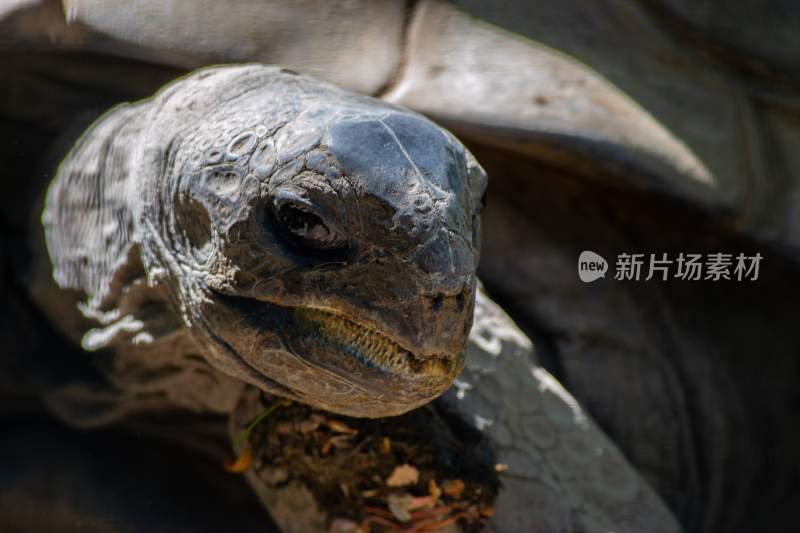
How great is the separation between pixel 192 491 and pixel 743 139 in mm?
1759

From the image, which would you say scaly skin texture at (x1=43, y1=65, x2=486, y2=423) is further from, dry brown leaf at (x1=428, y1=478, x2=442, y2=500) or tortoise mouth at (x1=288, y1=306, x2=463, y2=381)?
dry brown leaf at (x1=428, y1=478, x2=442, y2=500)

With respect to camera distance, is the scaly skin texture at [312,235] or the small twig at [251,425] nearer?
the scaly skin texture at [312,235]

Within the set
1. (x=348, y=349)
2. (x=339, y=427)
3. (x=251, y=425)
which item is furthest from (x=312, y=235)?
(x=251, y=425)

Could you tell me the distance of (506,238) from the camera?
2633 millimetres

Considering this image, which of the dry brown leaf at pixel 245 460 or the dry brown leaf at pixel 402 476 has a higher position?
the dry brown leaf at pixel 402 476

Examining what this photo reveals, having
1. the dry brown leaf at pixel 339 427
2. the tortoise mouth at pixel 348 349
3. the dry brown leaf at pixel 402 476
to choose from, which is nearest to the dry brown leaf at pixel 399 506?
the dry brown leaf at pixel 402 476

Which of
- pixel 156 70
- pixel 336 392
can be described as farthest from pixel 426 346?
pixel 156 70
